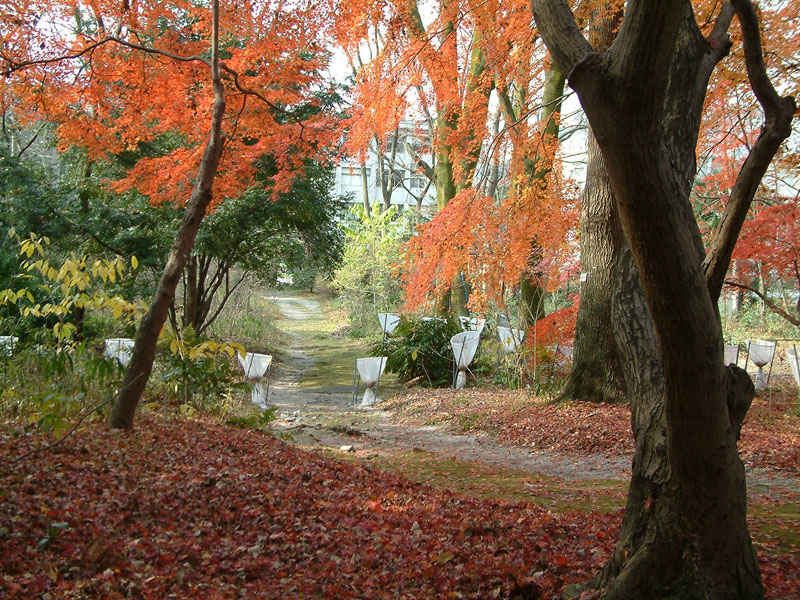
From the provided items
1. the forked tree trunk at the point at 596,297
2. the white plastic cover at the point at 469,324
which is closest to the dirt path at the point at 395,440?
the forked tree trunk at the point at 596,297

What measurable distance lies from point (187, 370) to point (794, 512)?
5.30 meters

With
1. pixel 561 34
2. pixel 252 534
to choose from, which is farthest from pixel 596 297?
pixel 561 34

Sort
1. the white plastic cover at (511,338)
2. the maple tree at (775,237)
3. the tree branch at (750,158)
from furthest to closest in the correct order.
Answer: the white plastic cover at (511,338) < the maple tree at (775,237) < the tree branch at (750,158)

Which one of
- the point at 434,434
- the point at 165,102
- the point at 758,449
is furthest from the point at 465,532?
the point at 165,102

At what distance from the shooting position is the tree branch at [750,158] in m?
2.41

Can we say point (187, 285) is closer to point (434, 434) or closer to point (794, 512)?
point (434, 434)

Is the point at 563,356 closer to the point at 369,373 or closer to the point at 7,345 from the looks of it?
the point at 369,373

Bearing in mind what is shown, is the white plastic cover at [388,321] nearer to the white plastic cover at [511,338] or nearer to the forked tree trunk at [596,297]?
the white plastic cover at [511,338]

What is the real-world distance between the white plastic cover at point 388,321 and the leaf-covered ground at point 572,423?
11.7 ft

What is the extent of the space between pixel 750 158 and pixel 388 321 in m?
11.0

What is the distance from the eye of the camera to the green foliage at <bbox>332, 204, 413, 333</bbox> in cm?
1994

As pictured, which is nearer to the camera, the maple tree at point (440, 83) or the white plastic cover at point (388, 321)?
the maple tree at point (440, 83)

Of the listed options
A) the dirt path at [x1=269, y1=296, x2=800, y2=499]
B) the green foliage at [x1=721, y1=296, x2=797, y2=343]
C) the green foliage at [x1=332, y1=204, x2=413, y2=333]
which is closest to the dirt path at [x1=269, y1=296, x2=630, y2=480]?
the dirt path at [x1=269, y1=296, x2=800, y2=499]

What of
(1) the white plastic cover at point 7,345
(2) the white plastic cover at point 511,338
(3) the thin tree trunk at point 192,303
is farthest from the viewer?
(3) the thin tree trunk at point 192,303
